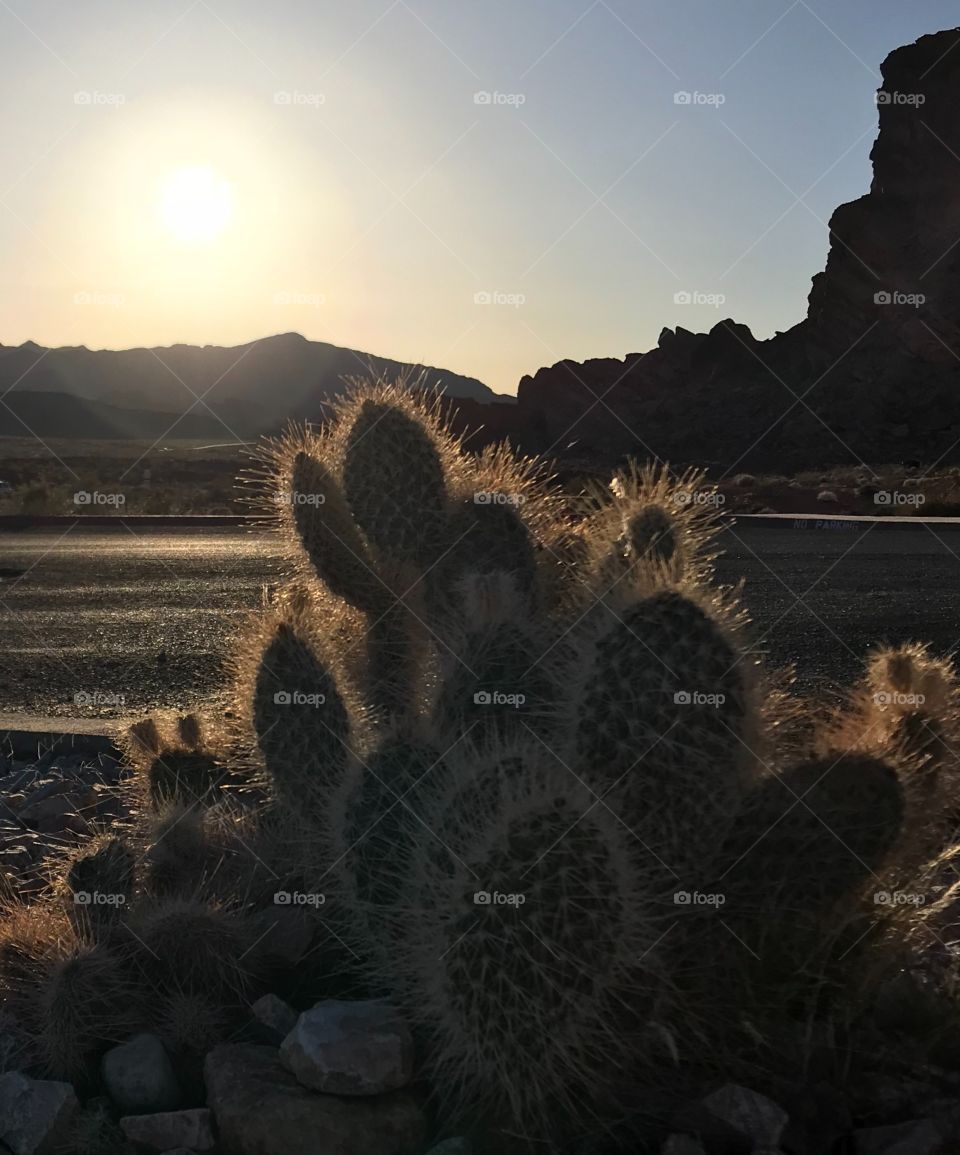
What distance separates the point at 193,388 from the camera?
110 meters

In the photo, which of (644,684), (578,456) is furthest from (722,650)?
(578,456)

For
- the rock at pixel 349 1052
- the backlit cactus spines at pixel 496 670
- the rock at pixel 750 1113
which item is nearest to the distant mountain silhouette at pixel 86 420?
the backlit cactus spines at pixel 496 670

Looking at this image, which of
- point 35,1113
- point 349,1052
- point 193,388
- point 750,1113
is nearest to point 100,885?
point 35,1113

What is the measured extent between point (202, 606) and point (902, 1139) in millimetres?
9434

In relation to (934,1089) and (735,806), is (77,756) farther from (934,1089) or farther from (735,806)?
(934,1089)

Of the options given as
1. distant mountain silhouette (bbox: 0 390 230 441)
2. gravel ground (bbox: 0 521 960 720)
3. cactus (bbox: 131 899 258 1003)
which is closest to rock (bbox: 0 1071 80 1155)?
cactus (bbox: 131 899 258 1003)

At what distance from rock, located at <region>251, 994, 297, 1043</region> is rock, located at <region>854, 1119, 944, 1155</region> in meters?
A: 1.14

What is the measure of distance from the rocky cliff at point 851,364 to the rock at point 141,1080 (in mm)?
52738

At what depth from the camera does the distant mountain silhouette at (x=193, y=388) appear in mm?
118250

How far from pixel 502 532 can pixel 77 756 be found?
2733mm

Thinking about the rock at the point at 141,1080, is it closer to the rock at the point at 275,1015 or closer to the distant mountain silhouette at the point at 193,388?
the rock at the point at 275,1015

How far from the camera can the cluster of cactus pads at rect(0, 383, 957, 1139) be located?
2.23m

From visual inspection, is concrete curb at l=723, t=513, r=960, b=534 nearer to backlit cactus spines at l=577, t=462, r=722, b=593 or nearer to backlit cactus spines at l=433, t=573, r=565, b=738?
backlit cactus spines at l=577, t=462, r=722, b=593

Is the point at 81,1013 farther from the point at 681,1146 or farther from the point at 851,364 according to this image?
the point at 851,364
